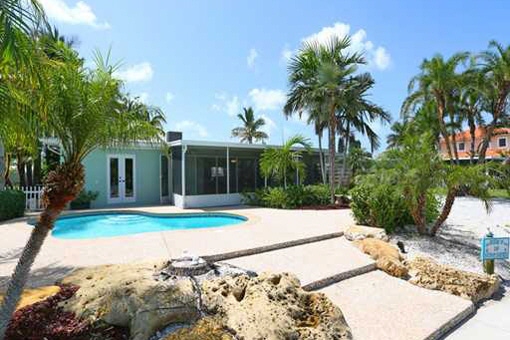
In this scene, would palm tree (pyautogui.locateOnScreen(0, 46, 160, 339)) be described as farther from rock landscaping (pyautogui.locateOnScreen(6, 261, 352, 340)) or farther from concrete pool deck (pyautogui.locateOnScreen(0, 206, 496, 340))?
concrete pool deck (pyautogui.locateOnScreen(0, 206, 496, 340))

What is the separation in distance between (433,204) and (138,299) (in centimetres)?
852

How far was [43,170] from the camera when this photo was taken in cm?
1370

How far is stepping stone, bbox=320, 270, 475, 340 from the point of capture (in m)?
4.02

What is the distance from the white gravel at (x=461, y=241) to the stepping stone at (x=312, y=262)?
1544mm

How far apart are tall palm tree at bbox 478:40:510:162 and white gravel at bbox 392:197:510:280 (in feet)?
29.4

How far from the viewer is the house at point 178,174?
47.3 ft

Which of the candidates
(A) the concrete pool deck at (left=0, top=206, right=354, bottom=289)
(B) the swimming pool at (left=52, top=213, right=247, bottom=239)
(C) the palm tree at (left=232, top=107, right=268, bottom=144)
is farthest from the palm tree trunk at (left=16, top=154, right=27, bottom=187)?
(C) the palm tree at (left=232, top=107, right=268, bottom=144)

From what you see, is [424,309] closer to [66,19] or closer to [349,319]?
[349,319]

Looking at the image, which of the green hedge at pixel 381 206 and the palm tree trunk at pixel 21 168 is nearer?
the green hedge at pixel 381 206

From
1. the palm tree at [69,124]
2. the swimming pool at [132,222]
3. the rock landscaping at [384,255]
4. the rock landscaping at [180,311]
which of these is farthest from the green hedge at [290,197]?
the palm tree at [69,124]

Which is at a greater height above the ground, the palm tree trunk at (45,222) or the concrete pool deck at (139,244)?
the palm tree trunk at (45,222)

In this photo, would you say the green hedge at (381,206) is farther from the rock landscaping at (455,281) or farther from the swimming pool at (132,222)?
the swimming pool at (132,222)

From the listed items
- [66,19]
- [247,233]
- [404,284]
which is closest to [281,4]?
[247,233]

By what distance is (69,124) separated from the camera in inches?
128
